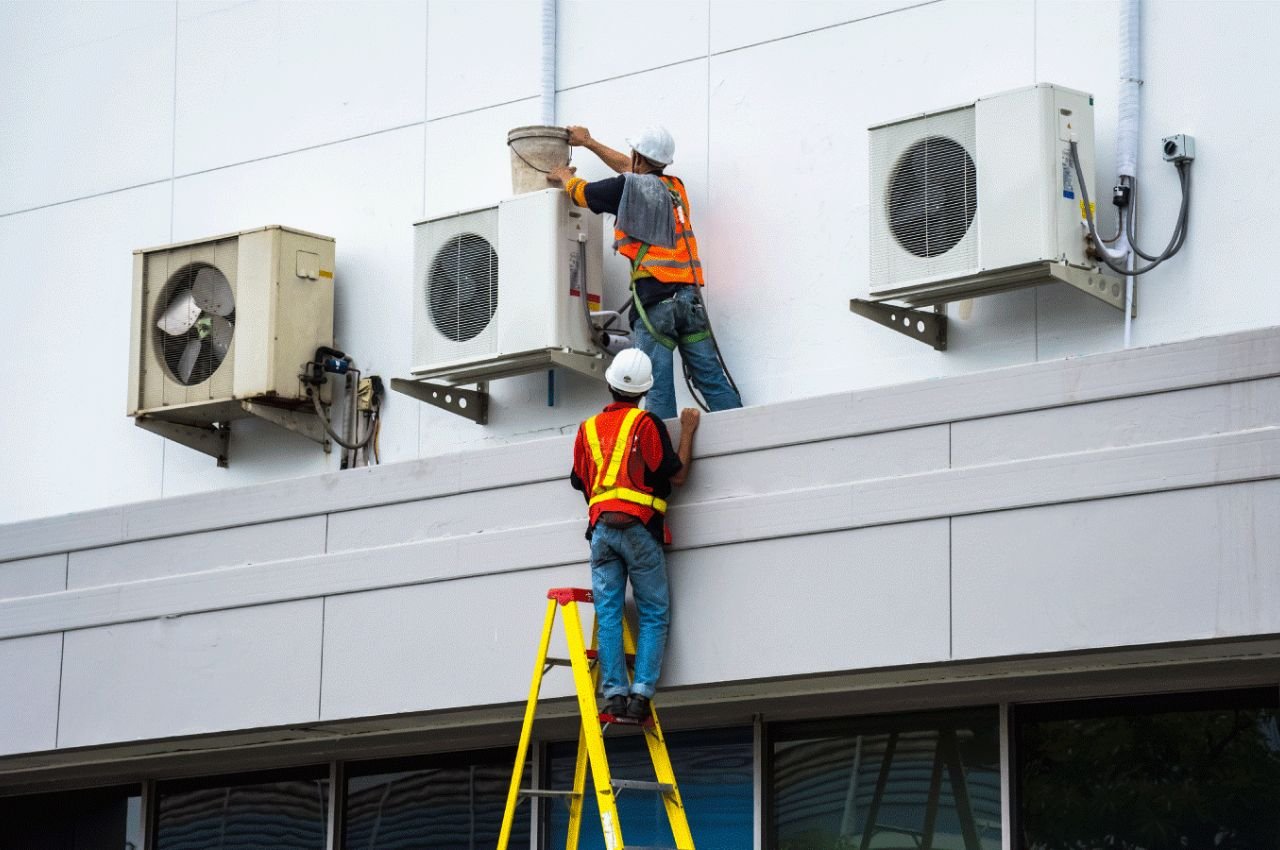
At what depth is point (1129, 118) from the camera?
10773 millimetres

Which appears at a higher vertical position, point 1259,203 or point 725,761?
point 1259,203

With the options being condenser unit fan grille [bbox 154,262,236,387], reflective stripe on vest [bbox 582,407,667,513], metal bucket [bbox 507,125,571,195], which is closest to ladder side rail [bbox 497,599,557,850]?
reflective stripe on vest [bbox 582,407,667,513]

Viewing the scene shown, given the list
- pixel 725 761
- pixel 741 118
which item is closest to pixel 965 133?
pixel 741 118

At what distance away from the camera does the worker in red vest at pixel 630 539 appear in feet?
35.1

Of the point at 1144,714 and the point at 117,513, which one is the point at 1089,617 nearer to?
the point at 1144,714

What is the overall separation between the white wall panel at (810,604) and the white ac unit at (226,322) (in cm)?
344

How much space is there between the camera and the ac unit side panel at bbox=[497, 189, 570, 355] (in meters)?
12.1

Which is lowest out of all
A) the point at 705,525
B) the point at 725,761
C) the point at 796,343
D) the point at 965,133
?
the point at 725,761

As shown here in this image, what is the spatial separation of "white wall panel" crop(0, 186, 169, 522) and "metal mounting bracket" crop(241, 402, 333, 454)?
1.34 metres

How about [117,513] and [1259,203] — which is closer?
[1259,203]

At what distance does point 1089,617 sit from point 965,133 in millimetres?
2522

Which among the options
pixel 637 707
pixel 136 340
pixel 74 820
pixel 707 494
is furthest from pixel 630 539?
pixel 74 820

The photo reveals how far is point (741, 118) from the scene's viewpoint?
12.3 meters

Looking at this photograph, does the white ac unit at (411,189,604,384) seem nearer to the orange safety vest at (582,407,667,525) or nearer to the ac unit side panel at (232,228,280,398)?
the ac unit side panel at (232,228,280,398)
